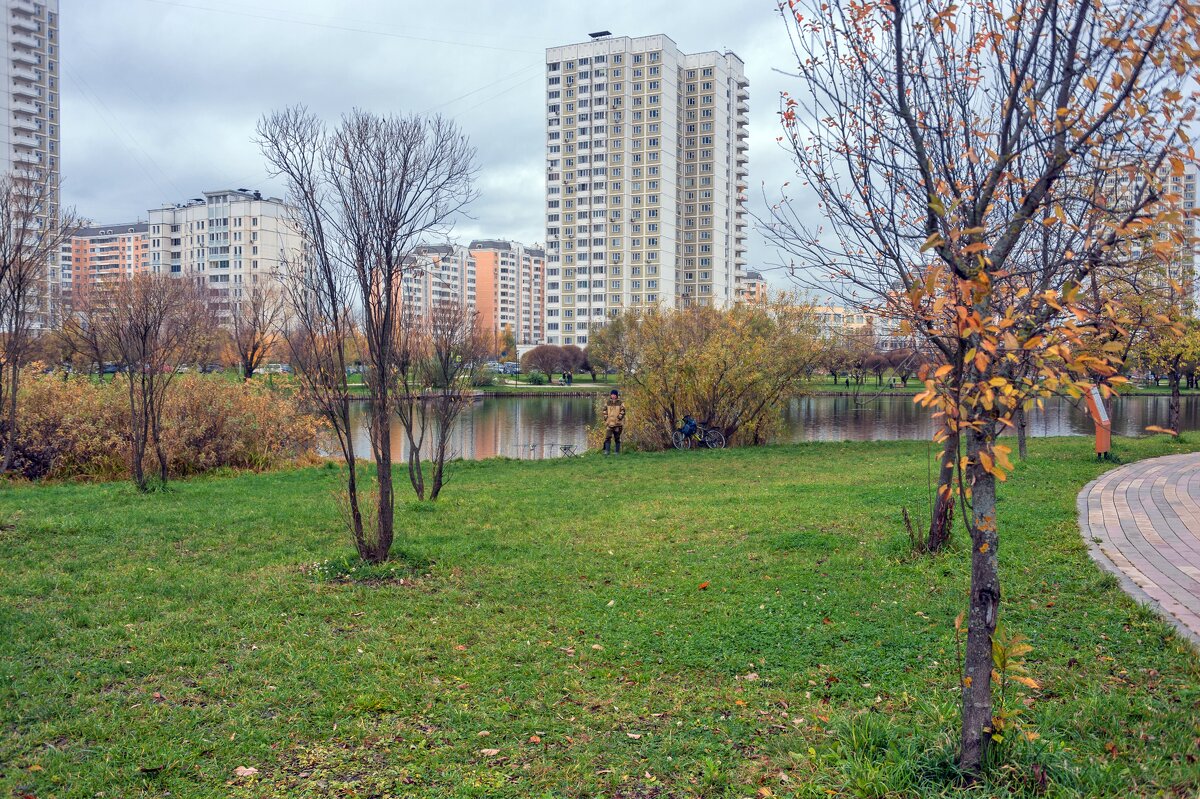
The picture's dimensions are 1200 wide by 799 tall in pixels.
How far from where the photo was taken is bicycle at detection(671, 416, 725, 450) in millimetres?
20297

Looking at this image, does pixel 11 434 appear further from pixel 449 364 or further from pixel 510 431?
pixel 510 431

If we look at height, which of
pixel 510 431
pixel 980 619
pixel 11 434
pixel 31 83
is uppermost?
pixel 31 83

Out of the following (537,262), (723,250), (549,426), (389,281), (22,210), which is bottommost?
(549,426)

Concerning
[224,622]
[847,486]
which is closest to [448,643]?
[224,622]

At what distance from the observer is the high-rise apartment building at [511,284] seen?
15662 centimetres

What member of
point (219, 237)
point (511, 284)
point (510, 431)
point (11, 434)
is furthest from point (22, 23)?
point (511, 284)

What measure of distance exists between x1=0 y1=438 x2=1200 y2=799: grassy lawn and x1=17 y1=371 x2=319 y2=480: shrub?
6.66m

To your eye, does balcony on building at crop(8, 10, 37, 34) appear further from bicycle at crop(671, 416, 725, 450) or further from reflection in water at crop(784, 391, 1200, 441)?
bicycle at crop(671, 416, 725, 450)

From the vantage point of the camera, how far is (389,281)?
726cm

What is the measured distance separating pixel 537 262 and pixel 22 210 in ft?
544

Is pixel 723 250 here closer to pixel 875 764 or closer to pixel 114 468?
pixel 114 468

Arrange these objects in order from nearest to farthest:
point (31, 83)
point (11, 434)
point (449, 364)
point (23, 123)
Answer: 1. point (11, 434)
2. point (449, 364)
3. point (23, 123)
4. point (31, 83)

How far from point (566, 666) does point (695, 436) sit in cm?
1595

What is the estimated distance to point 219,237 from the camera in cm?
9131
